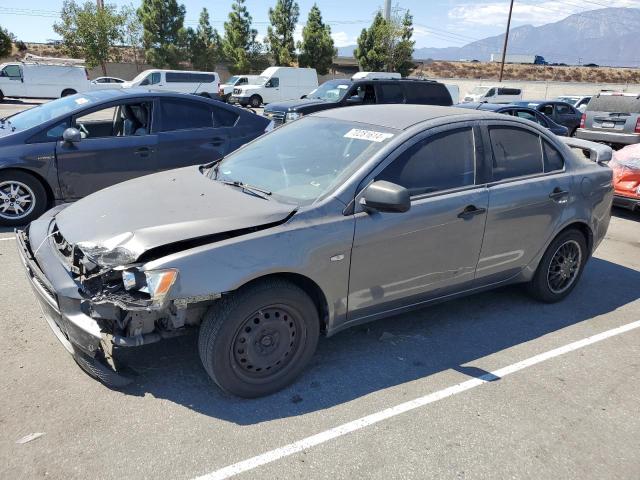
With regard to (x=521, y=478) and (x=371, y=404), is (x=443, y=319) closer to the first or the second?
(x=371, y=404)

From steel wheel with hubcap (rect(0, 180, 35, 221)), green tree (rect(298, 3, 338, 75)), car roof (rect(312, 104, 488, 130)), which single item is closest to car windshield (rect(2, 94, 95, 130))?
steel wheel with hubcap (rect(0, 180, 35, 221))

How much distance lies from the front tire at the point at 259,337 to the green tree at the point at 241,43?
45.5m

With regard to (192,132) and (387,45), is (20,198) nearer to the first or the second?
(192,132)

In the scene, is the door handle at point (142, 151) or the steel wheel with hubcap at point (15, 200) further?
the door handle at point (142, 151)

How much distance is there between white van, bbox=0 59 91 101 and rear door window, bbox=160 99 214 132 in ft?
77.3

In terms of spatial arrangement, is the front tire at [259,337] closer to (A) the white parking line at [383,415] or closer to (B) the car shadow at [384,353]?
(B) the car shadow at [384,353]

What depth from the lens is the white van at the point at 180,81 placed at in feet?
A: 88.9

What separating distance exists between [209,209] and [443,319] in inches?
87.1

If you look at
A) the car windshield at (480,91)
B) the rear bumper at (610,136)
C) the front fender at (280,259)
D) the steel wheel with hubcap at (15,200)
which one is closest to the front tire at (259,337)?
the front fender at (280,259)

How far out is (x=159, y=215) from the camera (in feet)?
10.0

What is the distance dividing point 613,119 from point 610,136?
56 centimetres

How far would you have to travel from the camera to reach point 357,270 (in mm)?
3242

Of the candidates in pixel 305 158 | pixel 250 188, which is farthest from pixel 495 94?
pixel 250 188

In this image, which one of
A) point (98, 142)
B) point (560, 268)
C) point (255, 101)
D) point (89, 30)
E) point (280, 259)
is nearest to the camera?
point (280, 259)
